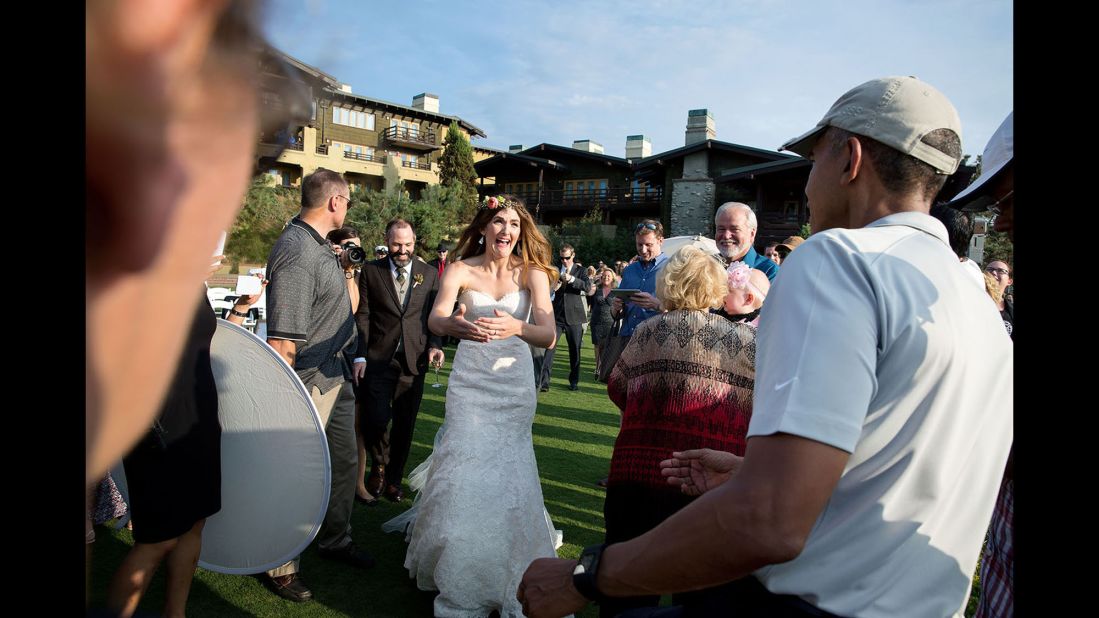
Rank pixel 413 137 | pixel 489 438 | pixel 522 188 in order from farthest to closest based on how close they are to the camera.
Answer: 1. pixel 522 188
2. pixel 413 137
3. pixel 489 438

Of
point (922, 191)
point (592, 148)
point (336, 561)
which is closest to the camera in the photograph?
point (922, 191)

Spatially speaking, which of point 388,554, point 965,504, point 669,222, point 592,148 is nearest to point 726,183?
point 669,222

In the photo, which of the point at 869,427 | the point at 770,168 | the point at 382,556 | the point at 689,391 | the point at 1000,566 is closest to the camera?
the point at 869,427

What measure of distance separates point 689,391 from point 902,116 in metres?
1.74

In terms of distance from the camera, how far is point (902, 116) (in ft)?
4.20

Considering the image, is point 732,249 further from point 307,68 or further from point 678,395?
point 307,68

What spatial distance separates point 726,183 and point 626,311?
94.2 ft

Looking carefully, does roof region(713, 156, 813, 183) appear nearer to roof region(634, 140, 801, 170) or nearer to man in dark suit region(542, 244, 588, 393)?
roof region(634, 140, 801, 170)

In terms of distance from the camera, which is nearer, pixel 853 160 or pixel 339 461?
pixel 853 160

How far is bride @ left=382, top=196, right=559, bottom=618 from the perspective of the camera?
3.54 meters

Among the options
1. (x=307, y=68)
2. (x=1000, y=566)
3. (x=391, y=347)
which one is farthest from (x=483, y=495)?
(x=307, y=68)
